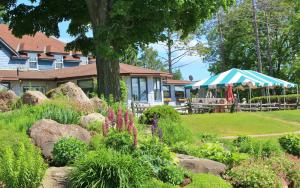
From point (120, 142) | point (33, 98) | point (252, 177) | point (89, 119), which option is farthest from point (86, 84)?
point (252, 177)

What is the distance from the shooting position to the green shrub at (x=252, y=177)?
10578mm

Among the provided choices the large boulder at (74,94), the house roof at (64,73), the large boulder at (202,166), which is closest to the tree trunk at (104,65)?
the large boulder at (74,94)

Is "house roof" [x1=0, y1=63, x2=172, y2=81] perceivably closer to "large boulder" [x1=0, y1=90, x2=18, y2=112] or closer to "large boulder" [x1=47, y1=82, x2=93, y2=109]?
"large boulder" [x1=0, y1=90, x2=18, y2=112]

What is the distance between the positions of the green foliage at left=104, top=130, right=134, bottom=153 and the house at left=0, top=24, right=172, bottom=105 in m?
29.3

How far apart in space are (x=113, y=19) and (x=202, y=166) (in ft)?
36.0

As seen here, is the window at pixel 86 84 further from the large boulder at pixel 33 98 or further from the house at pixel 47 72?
the large boulder at pixel 33 98

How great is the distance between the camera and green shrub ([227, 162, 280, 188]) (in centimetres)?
1058

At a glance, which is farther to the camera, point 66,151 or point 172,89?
point 172,89

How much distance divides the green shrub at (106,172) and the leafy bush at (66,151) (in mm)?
1038

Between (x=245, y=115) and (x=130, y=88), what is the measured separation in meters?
15.0

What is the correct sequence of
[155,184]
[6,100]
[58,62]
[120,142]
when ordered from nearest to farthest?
[155,184] < [120,142] < [6,100] < [58,62]

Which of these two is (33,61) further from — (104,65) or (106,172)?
(106,172)

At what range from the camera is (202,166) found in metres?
10.9

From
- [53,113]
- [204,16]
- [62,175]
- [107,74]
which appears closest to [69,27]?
[107,74]
